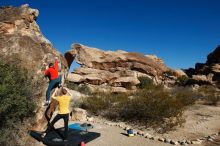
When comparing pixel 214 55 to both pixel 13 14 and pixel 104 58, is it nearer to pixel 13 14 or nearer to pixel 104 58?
pixel 104 58

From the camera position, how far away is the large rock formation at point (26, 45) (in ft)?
33.2

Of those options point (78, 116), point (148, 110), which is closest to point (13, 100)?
point (78, 116)

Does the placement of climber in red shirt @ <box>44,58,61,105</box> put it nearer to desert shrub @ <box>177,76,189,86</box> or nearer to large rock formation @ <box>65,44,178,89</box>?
large rock formation @ <box>65,44,178,89</box>

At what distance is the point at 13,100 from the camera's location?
351 inches

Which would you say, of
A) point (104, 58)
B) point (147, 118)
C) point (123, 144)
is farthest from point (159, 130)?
point (104, 58)

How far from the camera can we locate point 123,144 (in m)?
10.5

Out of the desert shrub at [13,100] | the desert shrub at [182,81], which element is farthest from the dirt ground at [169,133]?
the desert shrub at [182,81]

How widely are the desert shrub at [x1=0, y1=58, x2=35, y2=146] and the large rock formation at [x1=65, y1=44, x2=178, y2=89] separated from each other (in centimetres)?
2321

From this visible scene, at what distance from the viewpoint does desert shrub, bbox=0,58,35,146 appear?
871 cm

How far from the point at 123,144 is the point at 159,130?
341 cm

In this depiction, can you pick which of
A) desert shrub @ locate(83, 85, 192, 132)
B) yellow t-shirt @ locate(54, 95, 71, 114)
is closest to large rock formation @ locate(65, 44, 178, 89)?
desert shrub @ locate(83, 85, 192, 132)

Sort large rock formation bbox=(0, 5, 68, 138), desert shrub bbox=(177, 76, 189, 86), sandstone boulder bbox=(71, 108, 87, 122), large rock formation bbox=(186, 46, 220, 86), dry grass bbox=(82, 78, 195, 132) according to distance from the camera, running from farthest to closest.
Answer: desert shrub bbox=(177, 76, 189, 86)
large rock formation bbox=(186, 46, 220, 86)
dry grass bbox=(82, 78, 195, 132)
sandstone boulder bbox=(71, 108, 87, 122)
large rock formation bbox=(0, 5, 68, 138)

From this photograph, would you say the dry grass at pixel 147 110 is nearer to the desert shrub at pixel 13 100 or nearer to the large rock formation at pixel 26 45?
the large rock formation at pixel 26 45

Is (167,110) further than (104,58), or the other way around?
(104,58)
